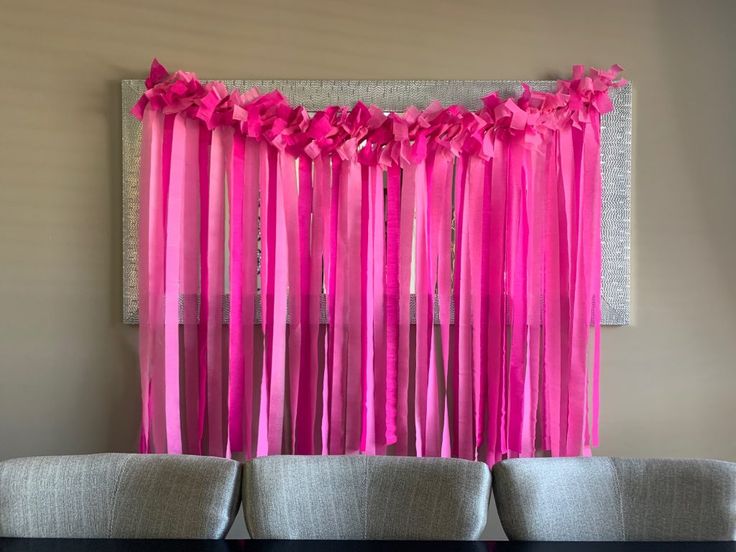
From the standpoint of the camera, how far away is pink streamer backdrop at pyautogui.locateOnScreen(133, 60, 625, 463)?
1920mm

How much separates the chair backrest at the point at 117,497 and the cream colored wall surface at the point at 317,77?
0.51 m

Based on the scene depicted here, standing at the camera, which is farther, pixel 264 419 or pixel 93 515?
pixel 264 419


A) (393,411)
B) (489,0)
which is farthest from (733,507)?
(489,0)

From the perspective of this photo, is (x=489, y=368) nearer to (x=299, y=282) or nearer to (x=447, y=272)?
(x=447, y=272)

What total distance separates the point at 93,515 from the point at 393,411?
86cm

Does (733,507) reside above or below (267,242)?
below

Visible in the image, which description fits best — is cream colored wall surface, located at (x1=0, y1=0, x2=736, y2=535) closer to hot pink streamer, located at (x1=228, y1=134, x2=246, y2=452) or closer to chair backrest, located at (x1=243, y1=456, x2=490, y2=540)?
hot pink streamer, located at (x1=228, y1=134, x2=246, y2=452)

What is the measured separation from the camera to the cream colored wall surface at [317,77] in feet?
6.50

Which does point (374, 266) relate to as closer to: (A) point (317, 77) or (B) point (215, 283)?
(B) point (215, 283)

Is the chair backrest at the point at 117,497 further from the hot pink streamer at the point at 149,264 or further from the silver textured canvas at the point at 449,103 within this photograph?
the silver textured canvas at the point at 449,103

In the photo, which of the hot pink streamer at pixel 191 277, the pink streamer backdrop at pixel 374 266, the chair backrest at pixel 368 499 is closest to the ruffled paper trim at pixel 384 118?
the pink streamer backdrop at pixel 374 266

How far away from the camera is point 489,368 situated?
1.93 metres

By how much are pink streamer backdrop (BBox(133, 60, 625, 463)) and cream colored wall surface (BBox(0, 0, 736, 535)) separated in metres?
0.15

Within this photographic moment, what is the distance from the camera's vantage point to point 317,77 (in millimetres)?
1995
